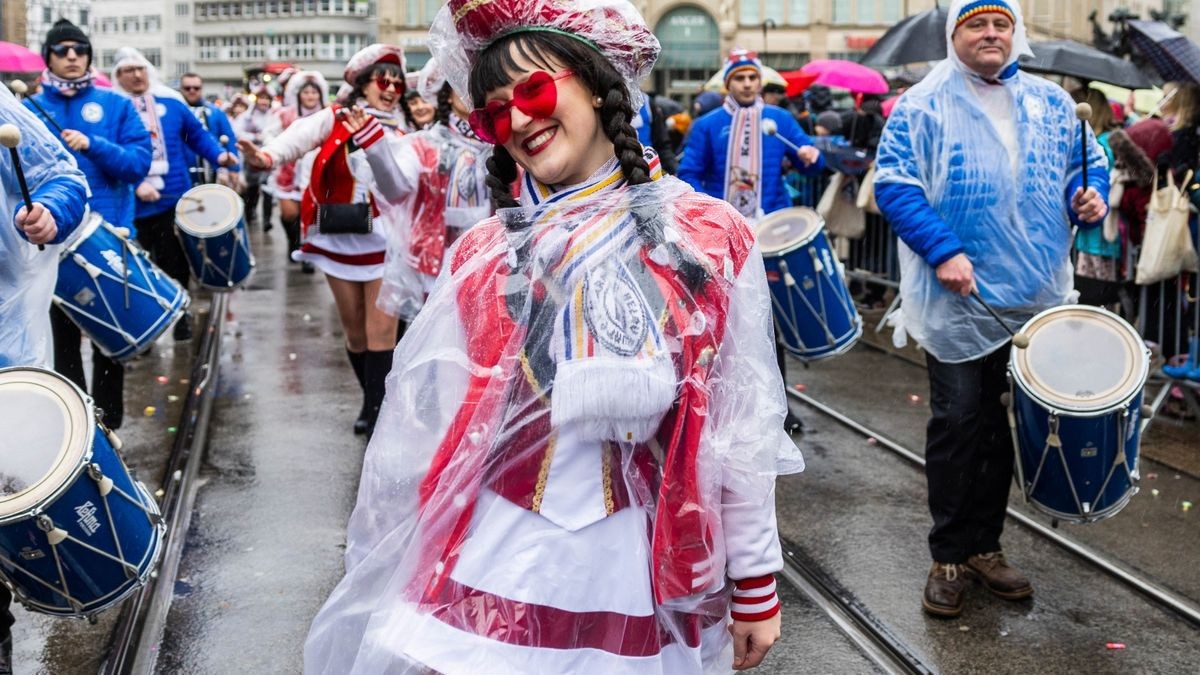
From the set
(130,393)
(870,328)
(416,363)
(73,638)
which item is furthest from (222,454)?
(870,328)

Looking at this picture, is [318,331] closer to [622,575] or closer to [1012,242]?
[1012,242]

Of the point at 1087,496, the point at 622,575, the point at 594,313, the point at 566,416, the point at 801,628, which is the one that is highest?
the point at 594,313

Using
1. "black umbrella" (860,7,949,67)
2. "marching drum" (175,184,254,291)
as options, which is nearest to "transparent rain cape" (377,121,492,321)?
"marching drum" (175,184,254,291)

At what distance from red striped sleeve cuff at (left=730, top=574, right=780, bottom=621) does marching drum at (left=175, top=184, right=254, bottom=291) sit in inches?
251

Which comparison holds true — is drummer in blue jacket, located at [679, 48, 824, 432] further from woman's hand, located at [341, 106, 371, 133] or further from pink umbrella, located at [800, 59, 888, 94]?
Answer: pink umbrella, located at [800, 59, 888, 94]

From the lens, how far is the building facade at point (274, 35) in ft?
287

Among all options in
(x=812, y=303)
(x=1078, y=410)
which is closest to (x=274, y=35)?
(x=812, y=303)

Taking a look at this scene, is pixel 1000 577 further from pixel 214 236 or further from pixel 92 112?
pixel 214 236

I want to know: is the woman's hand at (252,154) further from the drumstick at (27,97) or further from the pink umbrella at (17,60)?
the pink umbrella at (17,60)

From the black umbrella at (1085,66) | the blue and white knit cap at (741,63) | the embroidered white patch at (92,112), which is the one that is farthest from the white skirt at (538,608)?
the black umbrella at (1085,66)

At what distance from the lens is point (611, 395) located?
2.06m

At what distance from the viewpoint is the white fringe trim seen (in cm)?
206

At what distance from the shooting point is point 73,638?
409cm

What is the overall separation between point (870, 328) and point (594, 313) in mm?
7973
